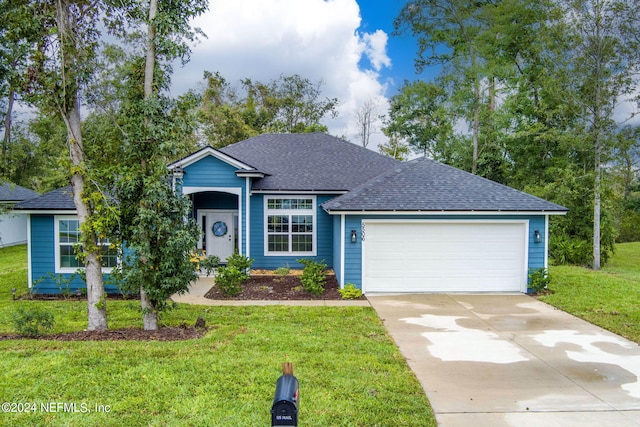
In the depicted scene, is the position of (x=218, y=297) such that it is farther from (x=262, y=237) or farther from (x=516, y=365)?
(x=516, y=365)

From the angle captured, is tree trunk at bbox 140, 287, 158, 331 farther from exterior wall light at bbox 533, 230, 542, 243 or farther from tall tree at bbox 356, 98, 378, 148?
tall tree at bbox 356, 98, 378, 148

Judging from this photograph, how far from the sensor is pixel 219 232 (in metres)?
15.0

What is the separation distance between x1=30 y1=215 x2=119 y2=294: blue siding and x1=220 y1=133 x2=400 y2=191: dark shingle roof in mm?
5982

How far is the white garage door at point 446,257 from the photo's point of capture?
35.2 ft

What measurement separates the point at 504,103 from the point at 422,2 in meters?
8.84

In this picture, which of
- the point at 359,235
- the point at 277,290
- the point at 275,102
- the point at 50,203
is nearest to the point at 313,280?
the point at 277,290

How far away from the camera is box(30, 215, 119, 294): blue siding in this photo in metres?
11.3

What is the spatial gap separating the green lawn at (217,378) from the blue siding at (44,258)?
369 centimetres

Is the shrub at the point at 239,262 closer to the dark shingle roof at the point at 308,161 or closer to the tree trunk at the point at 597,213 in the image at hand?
the dark shingle roof at the point at 308,161

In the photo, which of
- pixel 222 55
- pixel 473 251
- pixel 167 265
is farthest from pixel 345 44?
pixel 167 265

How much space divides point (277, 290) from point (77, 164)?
19.1 ft

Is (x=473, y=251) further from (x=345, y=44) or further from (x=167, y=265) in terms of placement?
(x=345, y=44)
